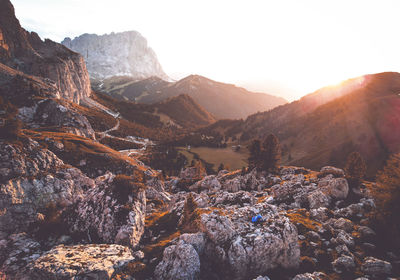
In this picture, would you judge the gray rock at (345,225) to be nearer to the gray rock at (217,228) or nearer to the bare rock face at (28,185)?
the gray rock at (217,228)

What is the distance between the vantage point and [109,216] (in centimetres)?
2336

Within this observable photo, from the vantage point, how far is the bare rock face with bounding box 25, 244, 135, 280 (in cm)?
1524

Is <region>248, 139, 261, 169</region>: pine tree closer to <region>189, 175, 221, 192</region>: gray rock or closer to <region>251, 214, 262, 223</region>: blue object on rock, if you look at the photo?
<region>189, 175, 221, 192</region>: gray rock

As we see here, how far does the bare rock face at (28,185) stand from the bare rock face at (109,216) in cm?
681

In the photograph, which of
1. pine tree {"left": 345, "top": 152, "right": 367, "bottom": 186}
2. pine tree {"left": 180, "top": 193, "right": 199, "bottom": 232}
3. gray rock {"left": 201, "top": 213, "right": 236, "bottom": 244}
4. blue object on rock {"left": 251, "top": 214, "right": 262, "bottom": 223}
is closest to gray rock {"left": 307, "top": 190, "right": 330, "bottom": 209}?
pine tree {"left": 345, "top": 152, "right": 367, "bottom": 186}

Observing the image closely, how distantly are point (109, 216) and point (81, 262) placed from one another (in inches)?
270

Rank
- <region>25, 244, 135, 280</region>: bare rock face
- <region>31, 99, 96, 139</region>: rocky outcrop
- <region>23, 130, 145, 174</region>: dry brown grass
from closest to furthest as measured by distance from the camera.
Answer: <region>25, 244, 135, 280</region>: bare rock face < <region>23, 130, 145, 174</region>: dry brown grass < <region>31, 99, 96, 139</region>: rocky outcrop

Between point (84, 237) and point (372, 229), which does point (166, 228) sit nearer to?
point (84, 237)

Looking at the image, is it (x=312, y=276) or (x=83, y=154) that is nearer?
(x=312, y=276)

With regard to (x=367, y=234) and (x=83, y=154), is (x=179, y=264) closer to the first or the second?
(x=367, y=234)

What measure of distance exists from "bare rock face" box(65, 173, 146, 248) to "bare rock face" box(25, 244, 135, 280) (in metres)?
2.22

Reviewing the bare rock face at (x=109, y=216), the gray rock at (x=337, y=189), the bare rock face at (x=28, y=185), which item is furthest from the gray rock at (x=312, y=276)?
the bare rock face at (x=28, y=185)

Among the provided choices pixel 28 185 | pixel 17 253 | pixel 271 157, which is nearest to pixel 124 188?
pixel 17 253

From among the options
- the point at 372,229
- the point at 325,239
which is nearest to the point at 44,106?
the point at 325,239
